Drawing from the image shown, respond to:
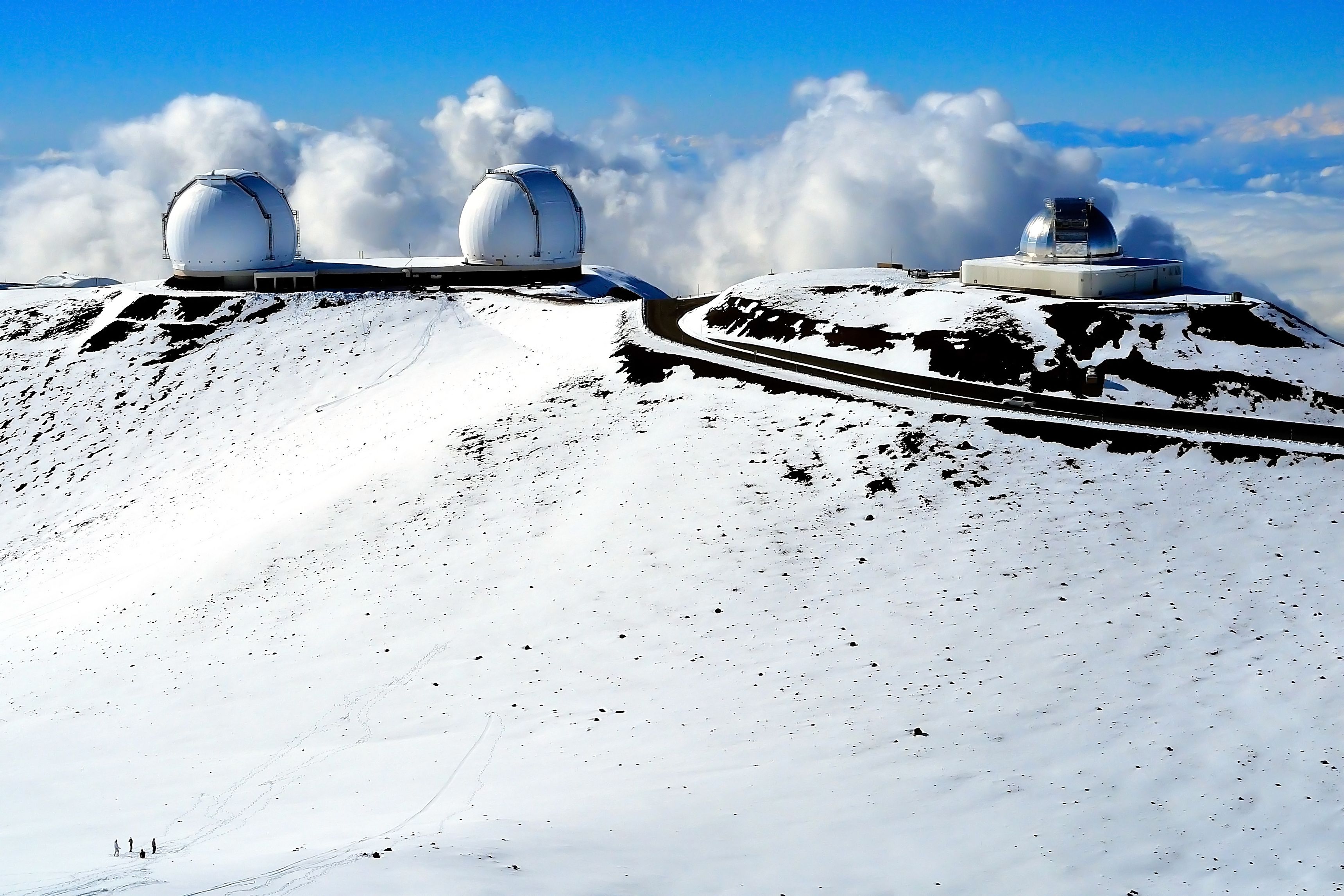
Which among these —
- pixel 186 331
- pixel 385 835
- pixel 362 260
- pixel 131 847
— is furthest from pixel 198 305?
pixel 385 835

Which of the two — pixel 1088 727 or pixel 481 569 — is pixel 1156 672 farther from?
pixel 481 569

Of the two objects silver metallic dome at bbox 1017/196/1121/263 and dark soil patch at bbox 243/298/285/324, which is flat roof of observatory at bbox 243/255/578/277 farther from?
silver metallic dome at bbox 1017/196/1121/263

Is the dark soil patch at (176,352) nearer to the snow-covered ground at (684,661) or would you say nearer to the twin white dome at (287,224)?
the twin white dome at (287,224)

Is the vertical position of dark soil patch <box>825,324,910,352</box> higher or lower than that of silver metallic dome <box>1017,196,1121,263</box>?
lower

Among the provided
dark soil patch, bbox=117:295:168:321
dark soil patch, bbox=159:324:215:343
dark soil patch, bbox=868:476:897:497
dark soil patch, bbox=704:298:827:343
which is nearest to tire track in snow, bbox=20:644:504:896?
dark soil patch, bbox=868:476:897:497

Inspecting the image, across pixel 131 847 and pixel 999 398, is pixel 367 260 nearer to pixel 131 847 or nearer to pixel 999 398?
pixel 999 398

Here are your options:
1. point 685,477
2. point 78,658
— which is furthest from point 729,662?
point 78,658
